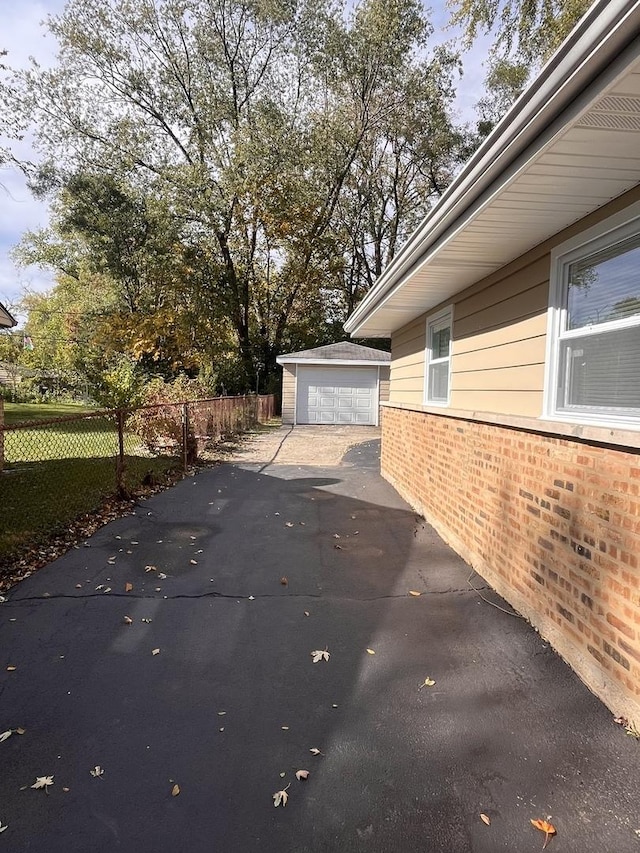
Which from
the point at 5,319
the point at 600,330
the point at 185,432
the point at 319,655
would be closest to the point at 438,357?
the point at 600,330

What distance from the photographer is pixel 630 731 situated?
2.21 m

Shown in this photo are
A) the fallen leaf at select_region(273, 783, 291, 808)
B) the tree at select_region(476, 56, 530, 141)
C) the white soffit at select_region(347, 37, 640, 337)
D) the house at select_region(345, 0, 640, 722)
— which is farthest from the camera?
the tree at select_region(476, 56, 530, 141)

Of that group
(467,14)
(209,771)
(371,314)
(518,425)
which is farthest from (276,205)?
(209,771)

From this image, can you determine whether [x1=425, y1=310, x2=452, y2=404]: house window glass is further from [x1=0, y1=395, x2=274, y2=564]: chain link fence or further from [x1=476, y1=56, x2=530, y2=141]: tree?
[x1=476, y1=56, x2=530, y2=141]: tree

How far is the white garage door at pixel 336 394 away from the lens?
19.3 meters

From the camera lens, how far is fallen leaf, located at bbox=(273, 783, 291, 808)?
6.17 ft

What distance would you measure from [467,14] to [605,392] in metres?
11.4

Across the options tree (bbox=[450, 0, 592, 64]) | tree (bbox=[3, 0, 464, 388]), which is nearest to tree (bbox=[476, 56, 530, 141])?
tree (bbox=[450, 0, 592, 64])

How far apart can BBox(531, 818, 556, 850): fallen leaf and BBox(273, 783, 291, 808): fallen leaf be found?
34.2 inches

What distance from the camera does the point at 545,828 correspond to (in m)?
1.77

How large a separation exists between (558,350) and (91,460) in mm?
8824

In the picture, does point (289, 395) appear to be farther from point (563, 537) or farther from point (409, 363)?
point (563, 537)

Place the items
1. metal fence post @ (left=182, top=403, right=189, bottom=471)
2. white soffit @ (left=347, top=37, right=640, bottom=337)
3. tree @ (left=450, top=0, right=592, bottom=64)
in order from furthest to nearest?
tree @ (left=450, top=0, right=592, bottom=64) → metal fence post @ (left=182, top=403, right=189, bottom=471) → white soffit @ (left=347, top=37, right=640, bottom=337)

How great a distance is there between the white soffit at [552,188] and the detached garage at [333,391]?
14.1 m
